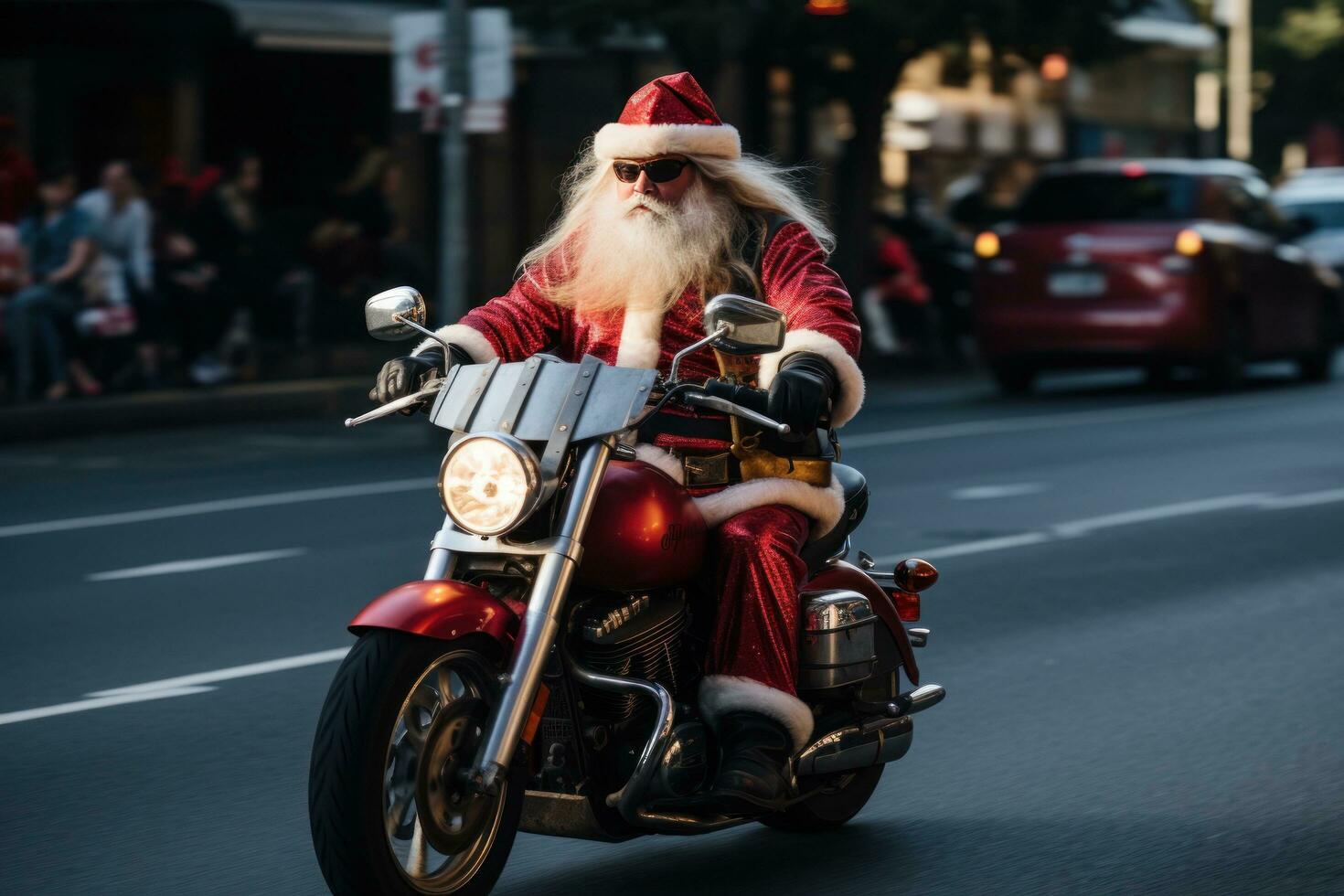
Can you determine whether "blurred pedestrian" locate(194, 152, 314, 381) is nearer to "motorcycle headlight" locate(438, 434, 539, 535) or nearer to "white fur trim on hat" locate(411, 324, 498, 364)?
"white fur trim on hat" locate(411, 324, 498, 364)

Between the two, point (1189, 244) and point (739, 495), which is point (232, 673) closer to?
point (739, 495)

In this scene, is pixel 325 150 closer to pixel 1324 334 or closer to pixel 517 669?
pixel 1324 334

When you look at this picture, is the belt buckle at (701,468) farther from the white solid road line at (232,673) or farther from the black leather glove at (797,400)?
the white solid road line at (232,673)

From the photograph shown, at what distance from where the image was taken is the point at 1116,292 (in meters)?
17.7

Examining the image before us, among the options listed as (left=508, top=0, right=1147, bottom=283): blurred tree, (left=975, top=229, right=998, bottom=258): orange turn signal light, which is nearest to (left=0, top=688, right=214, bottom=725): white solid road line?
(left=975, top=229, right=998, bottom=258): orange turn signal light

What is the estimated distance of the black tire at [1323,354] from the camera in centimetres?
2017

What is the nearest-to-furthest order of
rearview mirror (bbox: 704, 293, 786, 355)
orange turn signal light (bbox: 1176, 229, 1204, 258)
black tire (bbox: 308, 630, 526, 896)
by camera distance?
black tire (bbox: 308, 630, 526, 896) → rearview mirror (bbox: 704, 293, 786, 355) → orange turn signal light (bbox: 1176, 229, 1204, 258)

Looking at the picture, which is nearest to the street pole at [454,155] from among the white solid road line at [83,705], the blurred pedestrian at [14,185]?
the blurred pedestrian at [14,185]

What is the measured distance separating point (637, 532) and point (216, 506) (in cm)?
743

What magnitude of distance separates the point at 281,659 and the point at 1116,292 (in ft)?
36.9

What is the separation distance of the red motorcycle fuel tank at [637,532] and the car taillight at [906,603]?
1.02 m

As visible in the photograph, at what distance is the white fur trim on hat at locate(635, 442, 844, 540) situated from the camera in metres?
4.91

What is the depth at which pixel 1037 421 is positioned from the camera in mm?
16375

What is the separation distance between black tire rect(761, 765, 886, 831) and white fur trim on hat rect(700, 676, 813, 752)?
48 centimetres
